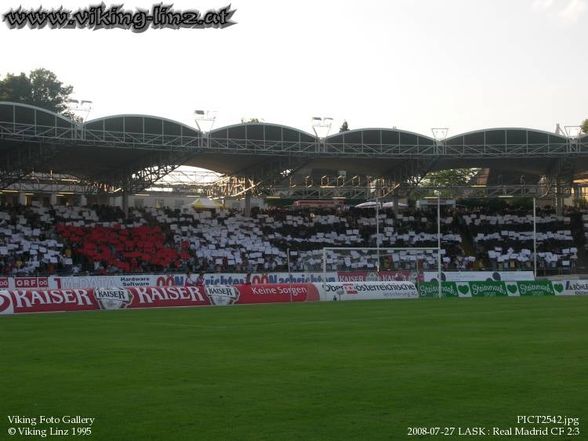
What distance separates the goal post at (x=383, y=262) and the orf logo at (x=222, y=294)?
449 inches

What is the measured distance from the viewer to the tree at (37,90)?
9456 centimetres

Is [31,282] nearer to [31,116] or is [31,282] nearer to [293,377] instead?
[31,116]

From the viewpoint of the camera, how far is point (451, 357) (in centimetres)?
1758

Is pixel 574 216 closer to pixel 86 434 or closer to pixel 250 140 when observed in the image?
pixel 250 140

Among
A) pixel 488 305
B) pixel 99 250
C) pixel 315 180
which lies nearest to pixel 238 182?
pixel 315 180

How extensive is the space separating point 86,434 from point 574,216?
65.2m

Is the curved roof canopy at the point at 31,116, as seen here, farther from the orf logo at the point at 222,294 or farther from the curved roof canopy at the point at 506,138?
the curved roof canopy at the point at 506,138

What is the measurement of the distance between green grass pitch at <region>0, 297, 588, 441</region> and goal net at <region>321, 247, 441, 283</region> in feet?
81.7

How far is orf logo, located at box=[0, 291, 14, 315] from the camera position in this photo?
116 ft

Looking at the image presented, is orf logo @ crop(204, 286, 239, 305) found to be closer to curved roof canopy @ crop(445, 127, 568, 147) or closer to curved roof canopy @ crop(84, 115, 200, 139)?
curved roof canopy @ crop(84, 115, 200, 139)

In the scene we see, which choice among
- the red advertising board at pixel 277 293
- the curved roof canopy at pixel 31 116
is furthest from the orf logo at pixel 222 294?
the curved roof canopy at pixel 31 116

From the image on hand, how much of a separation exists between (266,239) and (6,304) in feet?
97.8

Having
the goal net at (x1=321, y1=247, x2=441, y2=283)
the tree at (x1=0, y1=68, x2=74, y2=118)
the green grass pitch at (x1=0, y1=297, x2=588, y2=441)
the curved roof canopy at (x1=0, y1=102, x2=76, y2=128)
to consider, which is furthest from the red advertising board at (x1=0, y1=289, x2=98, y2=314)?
the tree at (x1=0, y1=68, x2=74, y2=118)

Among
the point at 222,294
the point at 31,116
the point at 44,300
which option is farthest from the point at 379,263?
the point at 44,300
